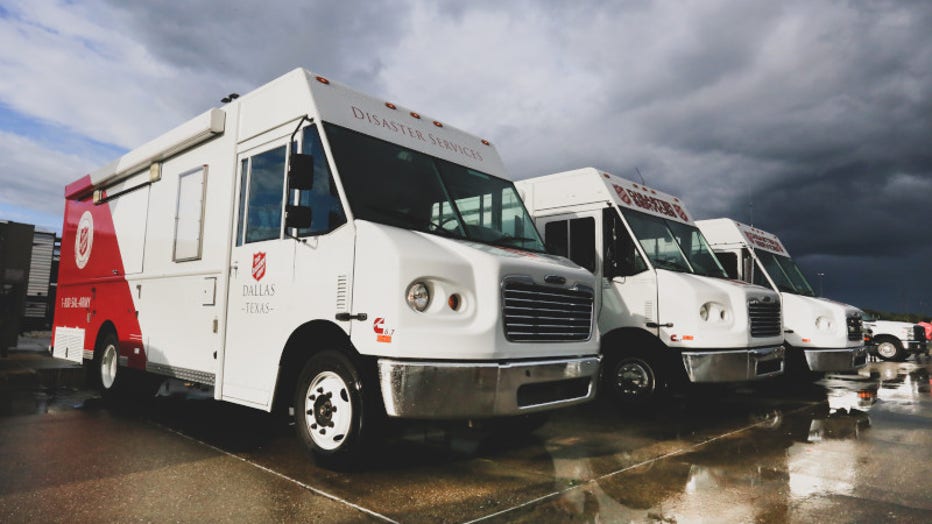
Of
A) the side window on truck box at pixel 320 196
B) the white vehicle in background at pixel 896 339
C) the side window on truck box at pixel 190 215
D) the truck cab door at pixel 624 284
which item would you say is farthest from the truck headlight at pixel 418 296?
the white vehicle in background at pixel 896 339

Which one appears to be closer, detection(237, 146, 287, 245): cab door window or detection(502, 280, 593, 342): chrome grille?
detection(502, 280, 593, 342): chrome grille

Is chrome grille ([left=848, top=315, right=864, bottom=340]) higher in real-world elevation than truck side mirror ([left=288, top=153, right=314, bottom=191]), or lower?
lower

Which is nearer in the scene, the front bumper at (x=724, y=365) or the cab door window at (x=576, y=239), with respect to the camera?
the front bumper at (x=724, y=365)

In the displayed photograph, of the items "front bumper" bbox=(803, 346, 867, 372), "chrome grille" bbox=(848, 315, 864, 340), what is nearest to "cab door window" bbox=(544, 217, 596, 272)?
"front bumper" bbox=(803, 346, 867, 372)

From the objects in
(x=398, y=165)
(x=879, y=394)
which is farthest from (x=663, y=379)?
(x=879, y=394)

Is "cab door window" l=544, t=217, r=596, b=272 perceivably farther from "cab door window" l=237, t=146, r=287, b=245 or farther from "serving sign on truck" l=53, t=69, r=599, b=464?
"cab door window" l=237, t=146, r=287, b=245

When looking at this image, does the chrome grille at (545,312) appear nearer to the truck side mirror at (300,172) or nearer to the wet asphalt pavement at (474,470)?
the wet asphalt pavement at (474,470)

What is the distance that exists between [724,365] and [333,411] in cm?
469

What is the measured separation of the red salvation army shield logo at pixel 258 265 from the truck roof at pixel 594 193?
430cm

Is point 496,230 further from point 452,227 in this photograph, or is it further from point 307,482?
point 307,482

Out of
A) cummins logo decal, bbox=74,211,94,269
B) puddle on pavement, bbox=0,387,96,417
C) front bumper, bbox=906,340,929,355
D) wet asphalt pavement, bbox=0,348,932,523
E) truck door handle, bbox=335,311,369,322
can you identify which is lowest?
wet asphalt pavement, bbox=0,348,932,523

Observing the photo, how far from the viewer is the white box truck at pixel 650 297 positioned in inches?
271

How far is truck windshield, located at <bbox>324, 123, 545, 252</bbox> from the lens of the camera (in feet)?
14.9

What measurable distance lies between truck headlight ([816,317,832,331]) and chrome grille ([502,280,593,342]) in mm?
6106
